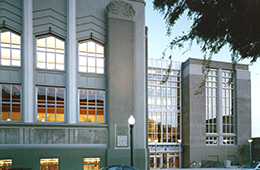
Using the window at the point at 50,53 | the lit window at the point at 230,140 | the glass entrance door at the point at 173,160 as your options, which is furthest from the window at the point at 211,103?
the window at the point at 50,53

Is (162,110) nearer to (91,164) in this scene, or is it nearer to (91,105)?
(91,105)

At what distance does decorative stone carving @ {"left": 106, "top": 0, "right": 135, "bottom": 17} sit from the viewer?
1565 centimetres

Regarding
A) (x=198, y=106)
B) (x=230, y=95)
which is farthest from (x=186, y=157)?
(x=230, y=95)

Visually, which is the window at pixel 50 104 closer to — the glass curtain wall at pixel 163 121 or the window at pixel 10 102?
the window at pixel 10 102

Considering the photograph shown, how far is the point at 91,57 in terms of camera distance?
15.7 metres

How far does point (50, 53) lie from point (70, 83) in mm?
2509

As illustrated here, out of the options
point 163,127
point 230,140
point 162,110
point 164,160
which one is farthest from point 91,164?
point 230,140

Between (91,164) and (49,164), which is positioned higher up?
(49,164)

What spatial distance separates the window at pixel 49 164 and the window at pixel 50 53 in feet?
19.9

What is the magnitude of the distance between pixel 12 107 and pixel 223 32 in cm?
1366

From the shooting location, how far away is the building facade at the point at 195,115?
3838 cm

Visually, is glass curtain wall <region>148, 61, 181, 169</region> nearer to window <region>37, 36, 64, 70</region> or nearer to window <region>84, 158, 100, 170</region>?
window <region>84, 158, 100, 170</region>

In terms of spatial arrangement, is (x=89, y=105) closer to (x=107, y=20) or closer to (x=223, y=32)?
(x=107, y=20)

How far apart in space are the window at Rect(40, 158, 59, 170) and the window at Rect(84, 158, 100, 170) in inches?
72.9
